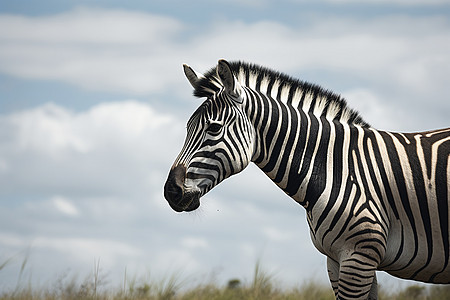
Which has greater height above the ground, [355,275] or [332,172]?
[332,172]

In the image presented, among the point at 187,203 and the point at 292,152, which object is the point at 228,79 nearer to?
the point at 292,152

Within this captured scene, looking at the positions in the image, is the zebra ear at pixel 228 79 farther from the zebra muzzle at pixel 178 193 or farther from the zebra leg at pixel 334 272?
the zebra leg at pixel 334 272

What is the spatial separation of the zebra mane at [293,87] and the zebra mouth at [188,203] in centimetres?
144

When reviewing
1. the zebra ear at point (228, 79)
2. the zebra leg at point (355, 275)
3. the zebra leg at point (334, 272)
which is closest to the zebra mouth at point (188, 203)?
the zebra ear at point (228, 79)

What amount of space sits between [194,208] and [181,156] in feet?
2.20

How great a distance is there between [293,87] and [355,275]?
8.80 feet

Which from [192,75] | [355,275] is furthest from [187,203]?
[355,275]

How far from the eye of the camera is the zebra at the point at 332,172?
716 centimetres

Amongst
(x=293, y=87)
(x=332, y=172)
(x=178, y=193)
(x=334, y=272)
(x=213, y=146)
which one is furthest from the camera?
(x=293, y=87)

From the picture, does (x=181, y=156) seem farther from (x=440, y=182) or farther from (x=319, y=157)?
(x=440, y=182)

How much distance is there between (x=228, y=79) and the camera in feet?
23.9

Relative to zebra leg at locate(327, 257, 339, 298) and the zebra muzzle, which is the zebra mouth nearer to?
the zebra muzzle

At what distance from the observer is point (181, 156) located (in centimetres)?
721

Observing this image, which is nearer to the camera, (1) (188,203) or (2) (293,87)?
(1) (188,203)
